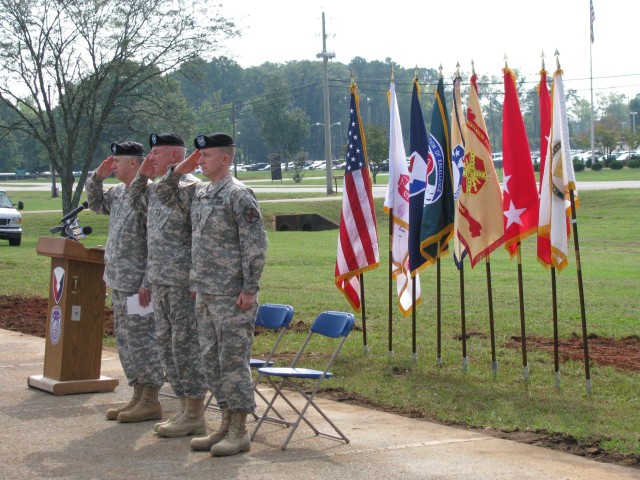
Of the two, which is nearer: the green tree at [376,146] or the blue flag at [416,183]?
the blue flag at [416,183]

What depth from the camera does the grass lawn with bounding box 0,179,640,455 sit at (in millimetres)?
8039

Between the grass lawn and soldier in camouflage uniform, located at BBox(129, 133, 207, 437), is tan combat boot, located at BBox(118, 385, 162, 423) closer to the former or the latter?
soldier in camouflage uniform, located at BBox(129, 133, 207, 437)

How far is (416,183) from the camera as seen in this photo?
10.4 meters

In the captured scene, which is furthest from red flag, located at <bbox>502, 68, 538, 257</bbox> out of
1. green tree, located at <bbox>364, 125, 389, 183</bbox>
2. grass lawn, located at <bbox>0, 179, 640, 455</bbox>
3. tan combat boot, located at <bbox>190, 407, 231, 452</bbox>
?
green tree, located at <bbox>364, 125, 389, 183</bbox>

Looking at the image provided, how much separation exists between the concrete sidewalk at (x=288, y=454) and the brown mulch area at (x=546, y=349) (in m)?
0.15

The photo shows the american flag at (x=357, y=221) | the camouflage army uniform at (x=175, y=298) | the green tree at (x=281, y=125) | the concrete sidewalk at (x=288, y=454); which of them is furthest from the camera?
the green tree at (x=281, y=125)

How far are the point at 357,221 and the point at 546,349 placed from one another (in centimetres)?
250

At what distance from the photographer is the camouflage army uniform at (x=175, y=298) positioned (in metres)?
7.35

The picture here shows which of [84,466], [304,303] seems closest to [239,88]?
[304,303]

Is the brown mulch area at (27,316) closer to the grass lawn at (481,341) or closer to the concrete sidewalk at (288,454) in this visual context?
the grass lawn at (481,341)

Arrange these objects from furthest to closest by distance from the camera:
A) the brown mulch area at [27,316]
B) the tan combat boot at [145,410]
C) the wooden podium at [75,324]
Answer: the brown mulch area at [27,316] → the wooden podium at [75,324] → the tan combat boot at [145,410]

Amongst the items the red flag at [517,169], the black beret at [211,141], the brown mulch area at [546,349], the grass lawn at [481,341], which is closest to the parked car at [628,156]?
the grass lawn at [481,341]

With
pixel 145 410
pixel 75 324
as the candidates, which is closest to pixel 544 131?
pixel 145 410

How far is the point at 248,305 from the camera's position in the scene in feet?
22.2
